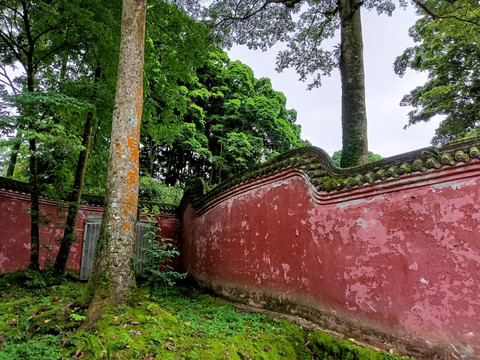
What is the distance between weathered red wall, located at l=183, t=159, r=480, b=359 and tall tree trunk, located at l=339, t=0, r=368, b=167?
2.96 m

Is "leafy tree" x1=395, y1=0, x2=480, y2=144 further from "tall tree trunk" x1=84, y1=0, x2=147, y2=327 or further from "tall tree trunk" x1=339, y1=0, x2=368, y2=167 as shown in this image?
"tall tree trunk" x1=84, y1=0, x2=147, y2=327

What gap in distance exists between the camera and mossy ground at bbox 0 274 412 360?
262 centimetres

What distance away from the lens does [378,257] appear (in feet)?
12.3

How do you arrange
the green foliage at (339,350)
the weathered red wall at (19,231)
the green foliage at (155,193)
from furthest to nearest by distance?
the green foliage at (155,193), the weathered red wall at (19,231), the green foliage at (339,350)

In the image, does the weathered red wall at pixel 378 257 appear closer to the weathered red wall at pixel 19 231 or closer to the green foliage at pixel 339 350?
the green foliage at pixel 339 350

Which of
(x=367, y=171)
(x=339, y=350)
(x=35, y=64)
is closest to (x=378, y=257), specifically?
(x=367, y=171)

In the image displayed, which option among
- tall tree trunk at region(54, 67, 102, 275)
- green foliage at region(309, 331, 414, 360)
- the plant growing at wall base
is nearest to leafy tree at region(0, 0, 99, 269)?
tall tree trunk at region(54, 67, 102, 275)

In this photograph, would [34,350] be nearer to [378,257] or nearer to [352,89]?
[378,257]

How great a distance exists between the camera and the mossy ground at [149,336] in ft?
8.58

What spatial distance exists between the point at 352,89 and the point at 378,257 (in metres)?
5.32

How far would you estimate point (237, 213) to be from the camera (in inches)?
246

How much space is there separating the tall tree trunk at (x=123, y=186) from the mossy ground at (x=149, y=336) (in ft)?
0.78

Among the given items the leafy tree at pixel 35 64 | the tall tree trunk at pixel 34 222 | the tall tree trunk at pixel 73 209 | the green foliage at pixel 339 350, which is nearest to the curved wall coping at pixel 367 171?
the green foliage at pixel 339 350

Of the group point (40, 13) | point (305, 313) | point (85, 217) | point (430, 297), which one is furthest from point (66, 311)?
point (85, 217)
